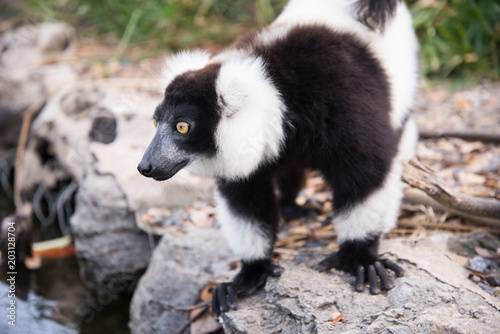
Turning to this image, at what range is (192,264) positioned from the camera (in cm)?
398

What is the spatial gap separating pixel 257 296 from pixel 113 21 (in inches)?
248

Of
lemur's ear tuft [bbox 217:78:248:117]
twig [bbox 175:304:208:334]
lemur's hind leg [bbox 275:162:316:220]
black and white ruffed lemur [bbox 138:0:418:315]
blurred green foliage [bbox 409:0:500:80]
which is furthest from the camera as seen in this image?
blurred green foliage [bbox 409:0:500:80]

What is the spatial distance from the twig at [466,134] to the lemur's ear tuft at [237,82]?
8.88ft

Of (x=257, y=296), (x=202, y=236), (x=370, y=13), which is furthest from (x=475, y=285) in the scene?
(x=202, y=236)

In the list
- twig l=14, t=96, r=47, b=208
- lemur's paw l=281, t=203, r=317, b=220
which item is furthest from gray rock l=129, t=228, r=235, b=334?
twig l=14, t=96, r=47, b=208

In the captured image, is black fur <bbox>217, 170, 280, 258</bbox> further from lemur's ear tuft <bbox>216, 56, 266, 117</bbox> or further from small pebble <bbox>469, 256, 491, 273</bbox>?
small pebble <bbox>469, 256, 491, 273</bbox>

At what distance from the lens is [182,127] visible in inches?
114

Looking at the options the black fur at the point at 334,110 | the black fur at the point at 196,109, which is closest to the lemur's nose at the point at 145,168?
the black fur at the point at 196,109

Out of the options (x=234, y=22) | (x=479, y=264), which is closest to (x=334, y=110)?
(x=479, y=264)

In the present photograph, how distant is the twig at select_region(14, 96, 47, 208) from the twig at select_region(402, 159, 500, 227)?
14.7 feet

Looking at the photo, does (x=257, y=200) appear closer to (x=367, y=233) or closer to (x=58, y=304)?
(x=367, y=233)

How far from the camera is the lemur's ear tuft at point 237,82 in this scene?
2.77 metres

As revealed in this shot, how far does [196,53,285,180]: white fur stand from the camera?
2791 mm

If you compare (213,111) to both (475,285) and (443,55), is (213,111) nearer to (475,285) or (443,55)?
(475,285)
